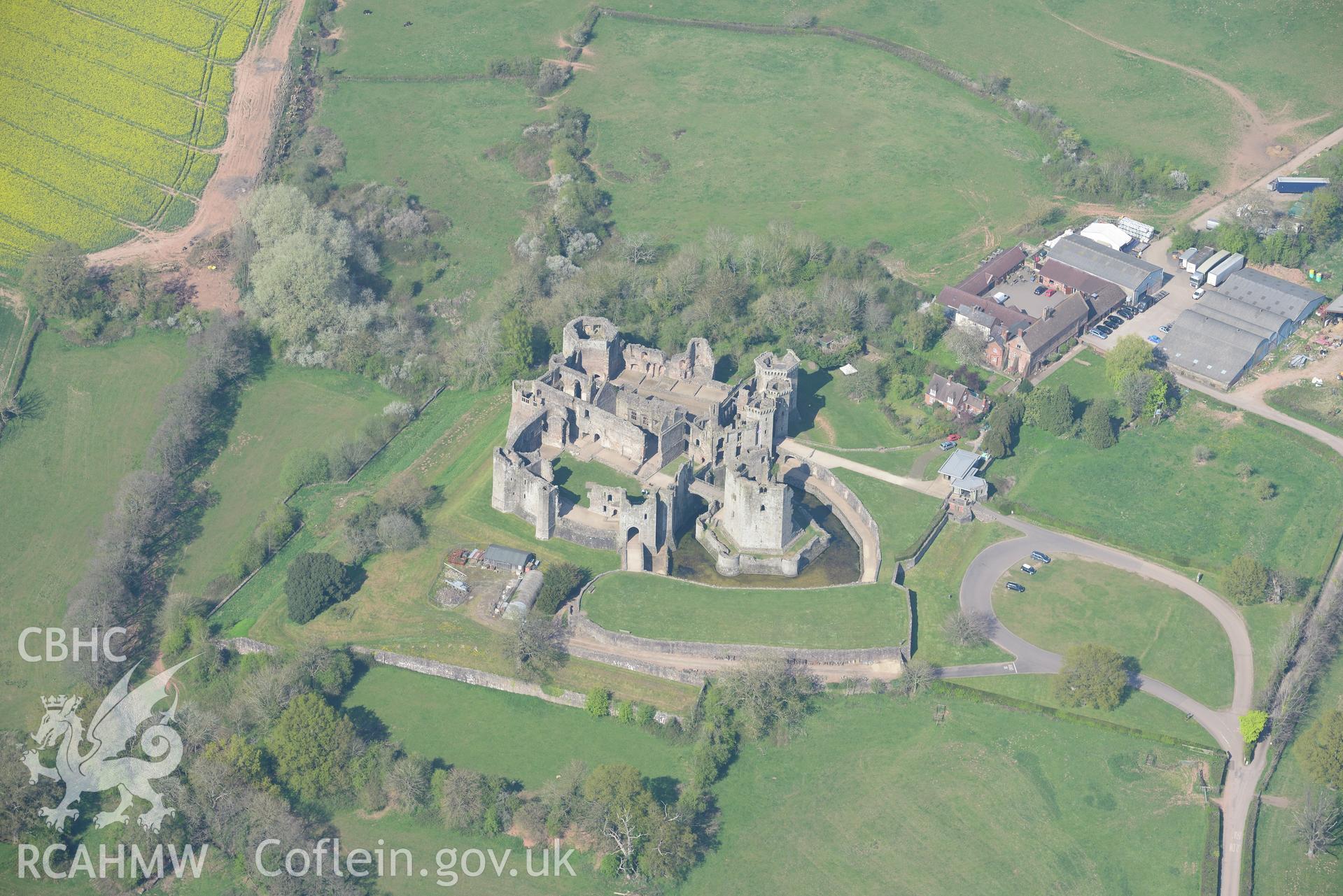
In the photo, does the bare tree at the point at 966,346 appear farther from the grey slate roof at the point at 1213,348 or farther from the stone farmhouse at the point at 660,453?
the grey slate roof at the point at 1213,348

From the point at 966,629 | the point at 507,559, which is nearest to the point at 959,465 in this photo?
the point at 966,629

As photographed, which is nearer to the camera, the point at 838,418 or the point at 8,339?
the point at 838,418

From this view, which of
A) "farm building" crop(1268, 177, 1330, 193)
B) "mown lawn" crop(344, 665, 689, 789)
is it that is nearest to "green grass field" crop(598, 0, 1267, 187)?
"farm building" crop(1268, 177, 1330, 193)

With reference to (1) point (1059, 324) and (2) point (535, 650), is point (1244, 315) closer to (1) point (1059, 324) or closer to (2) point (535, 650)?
(1) point (1059, 324)

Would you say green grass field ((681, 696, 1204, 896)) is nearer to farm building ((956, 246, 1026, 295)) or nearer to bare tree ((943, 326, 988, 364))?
bare tree ((943, 326, 988, 364))

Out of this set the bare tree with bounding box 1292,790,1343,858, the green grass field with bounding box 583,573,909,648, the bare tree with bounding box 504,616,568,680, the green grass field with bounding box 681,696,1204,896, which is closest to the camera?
the green grass field with bounding box 681,696,1204,896

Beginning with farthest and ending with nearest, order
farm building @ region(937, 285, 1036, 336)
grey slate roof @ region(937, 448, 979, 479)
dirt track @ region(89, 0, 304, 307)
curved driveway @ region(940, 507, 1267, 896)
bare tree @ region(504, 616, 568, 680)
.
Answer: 1. dirt track @ region(89, 0, 304, 307)
2. farm building @ region(937, 285, 1036, 336)
3. grey slate roof @ region(937, 448, 979, 479)
4. bare tree @ region(504, 616, 568, 680)
5. curved driveway @ region(940, 507, 1267, 896)
